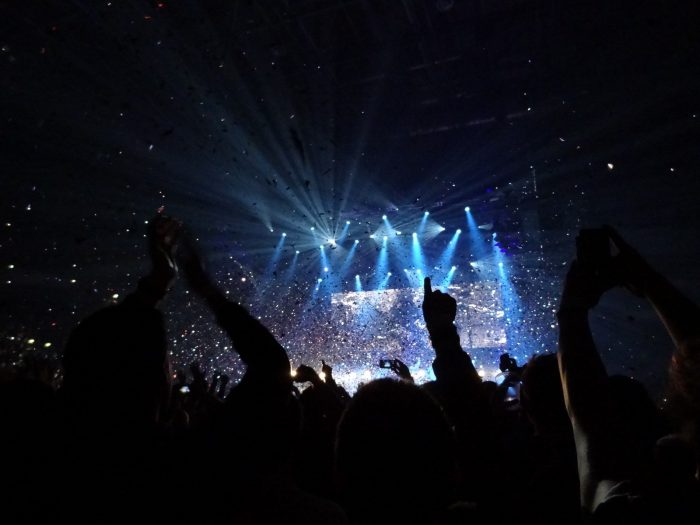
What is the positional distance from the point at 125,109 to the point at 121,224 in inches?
195

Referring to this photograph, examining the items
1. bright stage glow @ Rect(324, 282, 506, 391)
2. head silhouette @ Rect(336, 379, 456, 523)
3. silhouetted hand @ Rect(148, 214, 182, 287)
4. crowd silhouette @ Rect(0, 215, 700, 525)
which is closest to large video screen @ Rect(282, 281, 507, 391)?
bright stage glow @ Rect(324, 282, 506, 391)

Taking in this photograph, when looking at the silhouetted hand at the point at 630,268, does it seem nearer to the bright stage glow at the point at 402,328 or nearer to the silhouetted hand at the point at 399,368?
the silhouetted hand at the point at 399,368

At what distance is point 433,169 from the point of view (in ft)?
39.5

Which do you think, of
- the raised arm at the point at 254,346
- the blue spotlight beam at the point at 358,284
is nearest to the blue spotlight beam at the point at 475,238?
the blue spotlight beam at the point at 358,284

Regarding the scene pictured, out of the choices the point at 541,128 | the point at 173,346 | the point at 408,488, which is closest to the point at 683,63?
the point at 541,128

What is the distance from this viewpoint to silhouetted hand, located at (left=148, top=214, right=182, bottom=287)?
1.61m

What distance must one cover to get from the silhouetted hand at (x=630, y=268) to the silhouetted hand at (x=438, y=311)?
63cm

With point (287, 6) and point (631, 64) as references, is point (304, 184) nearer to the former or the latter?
point (287, 6)

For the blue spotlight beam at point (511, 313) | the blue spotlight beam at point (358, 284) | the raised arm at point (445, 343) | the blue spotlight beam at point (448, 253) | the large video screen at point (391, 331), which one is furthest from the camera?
the blue spotlight beam at point (358, 284)

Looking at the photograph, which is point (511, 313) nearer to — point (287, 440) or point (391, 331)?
point (391, 331)

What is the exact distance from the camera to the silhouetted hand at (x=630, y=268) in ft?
4.37

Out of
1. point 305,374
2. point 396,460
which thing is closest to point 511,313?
point 305,374

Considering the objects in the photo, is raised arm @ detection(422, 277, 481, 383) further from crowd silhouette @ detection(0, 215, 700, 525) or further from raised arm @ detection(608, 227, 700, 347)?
raised arm @ detection(608, 227, 700, 347)

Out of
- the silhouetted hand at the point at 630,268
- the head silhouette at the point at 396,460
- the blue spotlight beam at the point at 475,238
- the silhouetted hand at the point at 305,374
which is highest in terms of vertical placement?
the blue spotlight beam at the point at 475,238
